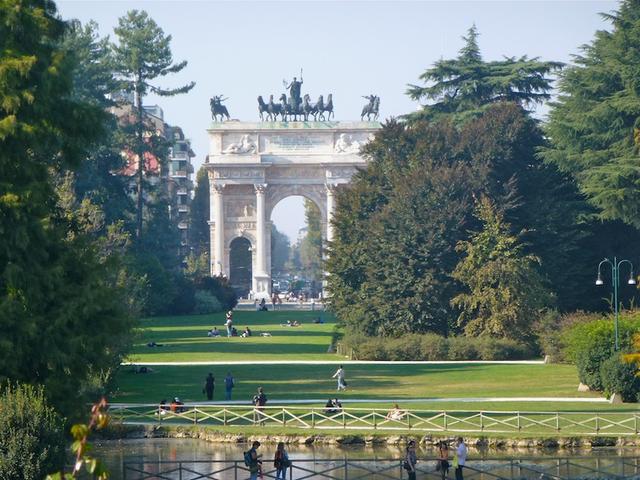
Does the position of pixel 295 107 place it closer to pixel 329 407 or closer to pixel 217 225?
pixel 217 225

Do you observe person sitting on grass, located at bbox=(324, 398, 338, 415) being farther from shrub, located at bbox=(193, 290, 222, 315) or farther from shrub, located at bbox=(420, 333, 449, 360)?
shrub, located at bbox=(193, 290, 222, 315)

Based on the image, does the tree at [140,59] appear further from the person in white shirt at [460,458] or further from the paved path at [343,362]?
the person in white shirt at [460,458]

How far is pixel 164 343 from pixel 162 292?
2040 centimetres

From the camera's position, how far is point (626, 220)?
66000 millimetres

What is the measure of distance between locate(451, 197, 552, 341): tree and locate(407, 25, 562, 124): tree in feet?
73.4

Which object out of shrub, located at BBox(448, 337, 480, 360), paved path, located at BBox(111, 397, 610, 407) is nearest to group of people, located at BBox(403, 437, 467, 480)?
paved path, located at BBox(111, 397, 610, 407)

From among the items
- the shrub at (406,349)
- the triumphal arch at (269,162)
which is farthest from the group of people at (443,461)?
the triumphal arch at (269,162)

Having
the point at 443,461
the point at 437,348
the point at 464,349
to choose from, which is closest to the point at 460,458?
the point at 443,461

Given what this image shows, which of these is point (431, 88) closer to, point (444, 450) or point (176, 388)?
point (176, 388)

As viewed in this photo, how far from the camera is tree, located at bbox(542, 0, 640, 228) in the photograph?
64.9 metres

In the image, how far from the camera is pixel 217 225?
130 metres

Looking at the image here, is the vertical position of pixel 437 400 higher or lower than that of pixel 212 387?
lower

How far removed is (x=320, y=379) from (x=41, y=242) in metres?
23.5

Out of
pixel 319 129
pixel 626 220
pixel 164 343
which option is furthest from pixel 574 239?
pixel 319 129
